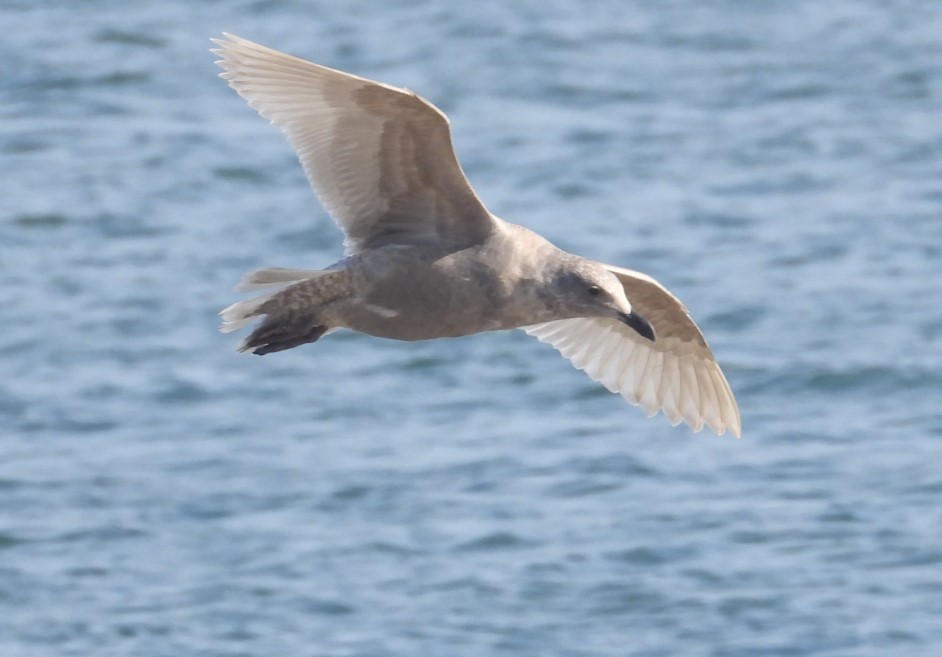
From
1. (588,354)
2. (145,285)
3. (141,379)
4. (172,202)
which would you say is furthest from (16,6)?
(588,354)

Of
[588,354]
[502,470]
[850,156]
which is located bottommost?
[502,470]

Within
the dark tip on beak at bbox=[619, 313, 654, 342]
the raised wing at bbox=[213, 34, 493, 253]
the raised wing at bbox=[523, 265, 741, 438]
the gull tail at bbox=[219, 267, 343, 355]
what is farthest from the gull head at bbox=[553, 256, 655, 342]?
the raised wing at bbox=[523, 265, 741, 438]

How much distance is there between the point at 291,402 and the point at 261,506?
159 cm

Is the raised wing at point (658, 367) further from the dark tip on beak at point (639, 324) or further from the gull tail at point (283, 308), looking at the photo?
the gull tail at point (283, 308)

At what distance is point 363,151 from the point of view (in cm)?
747

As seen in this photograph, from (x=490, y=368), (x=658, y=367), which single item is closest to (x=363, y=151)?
(x=658, y=367)

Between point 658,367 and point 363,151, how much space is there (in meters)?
1.99

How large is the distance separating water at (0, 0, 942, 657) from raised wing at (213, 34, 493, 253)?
4.51 m

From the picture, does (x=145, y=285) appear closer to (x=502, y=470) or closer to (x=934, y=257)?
(x=502, y=470)

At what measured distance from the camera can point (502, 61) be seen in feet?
64.6

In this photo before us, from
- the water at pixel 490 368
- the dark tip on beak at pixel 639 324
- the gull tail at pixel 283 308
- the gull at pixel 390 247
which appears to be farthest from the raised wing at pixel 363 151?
the water at pixel 490 368

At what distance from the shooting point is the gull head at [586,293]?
737 cm

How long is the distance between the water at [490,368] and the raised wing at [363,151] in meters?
4.51

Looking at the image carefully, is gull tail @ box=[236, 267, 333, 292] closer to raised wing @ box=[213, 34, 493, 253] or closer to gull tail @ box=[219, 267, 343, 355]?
gull tail @ box=[219, 267, 343, 355]
